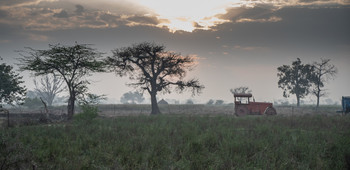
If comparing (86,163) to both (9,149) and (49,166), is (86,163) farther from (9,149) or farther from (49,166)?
(9,149)

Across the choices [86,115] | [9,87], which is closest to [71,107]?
[86,115]

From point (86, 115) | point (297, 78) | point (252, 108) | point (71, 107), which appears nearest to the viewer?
point (86, 115)

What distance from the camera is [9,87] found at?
31.5 metres

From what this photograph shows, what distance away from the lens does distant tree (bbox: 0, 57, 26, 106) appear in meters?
31.4

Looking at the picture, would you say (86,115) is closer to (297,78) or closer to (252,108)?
(252,108)

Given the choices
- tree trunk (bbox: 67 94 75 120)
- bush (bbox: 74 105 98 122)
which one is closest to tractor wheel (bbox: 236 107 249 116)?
bush (bbox: 74 105 98 122)

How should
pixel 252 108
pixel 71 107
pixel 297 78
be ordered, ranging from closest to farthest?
pixel 71 107, pixel 252 108, pixel 297 78

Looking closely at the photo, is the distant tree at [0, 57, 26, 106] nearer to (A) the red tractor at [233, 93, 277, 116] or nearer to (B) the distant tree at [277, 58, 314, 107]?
(A) the red tractor at [233, 93, 277, 116]

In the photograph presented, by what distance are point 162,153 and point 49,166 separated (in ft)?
11.2

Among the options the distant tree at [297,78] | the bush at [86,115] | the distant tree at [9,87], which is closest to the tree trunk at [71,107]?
the bush at [86,115]

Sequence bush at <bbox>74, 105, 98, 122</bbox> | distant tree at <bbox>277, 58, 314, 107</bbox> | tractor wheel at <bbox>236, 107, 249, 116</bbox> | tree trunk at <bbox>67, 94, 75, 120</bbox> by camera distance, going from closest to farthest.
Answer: bush at <bbox>74, 105, 98, 122</bbox> → tree trunk at <bbox>67, 94, 75, 120</bbox> → tractor wheel at <bbox>236, 107, 249, 116</bbox> → distant tree at <bbox>277, 58, 314, 107</bbox>

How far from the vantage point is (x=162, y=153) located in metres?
7.66

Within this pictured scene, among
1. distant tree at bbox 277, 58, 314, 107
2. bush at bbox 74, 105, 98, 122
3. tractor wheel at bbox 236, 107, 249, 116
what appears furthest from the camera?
distant tree at bbox 277, 58, 314, 107

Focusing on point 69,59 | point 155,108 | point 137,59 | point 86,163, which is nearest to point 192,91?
point 155,108
